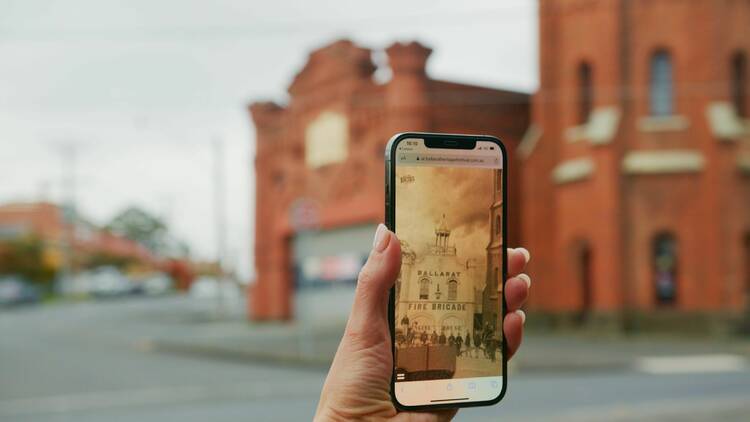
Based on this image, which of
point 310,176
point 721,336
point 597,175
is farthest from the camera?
point 310,176

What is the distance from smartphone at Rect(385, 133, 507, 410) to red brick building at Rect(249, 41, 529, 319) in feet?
63.0

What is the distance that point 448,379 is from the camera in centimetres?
192

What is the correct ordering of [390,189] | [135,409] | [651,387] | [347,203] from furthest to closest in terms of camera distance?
1. [347,203]
2. [651,387]
3. [135,409]
4. [390,189]

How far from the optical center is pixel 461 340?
193cm

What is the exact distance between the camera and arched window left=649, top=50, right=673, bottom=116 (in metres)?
23.9

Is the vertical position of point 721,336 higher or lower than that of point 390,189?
lower

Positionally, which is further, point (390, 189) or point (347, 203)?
point (347, 203)

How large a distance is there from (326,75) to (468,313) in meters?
24.5

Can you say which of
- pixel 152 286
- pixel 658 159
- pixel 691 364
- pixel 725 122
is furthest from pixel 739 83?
pixel 152 286

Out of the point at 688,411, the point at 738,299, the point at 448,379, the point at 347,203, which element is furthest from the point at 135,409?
the point at 738,299

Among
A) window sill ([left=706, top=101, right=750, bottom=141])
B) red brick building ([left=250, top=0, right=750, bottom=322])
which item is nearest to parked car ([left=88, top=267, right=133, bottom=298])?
red brick building ([left=250, top=0, right=750, bottom=322])

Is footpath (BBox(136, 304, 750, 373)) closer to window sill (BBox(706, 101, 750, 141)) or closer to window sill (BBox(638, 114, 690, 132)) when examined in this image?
window sill (BBox(706, 101, 750, 141))

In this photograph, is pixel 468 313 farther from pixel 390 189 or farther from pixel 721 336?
pixel 721 336

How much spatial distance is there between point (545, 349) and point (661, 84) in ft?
28.8
